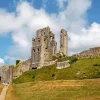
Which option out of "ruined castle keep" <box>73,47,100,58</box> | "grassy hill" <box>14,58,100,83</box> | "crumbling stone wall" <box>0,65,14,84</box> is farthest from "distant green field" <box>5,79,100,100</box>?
"crumbling stone wall" <box>0,65,14,84</box>

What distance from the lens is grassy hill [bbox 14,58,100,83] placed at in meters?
69.8

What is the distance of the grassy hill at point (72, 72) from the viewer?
69750 mm

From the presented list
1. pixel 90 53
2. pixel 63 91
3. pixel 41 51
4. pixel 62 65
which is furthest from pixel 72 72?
pixel 41 51

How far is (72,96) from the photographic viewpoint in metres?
49.3

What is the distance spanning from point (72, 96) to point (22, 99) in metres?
9.68

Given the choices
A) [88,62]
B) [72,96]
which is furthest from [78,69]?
[72,96]

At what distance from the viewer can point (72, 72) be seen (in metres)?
74.9

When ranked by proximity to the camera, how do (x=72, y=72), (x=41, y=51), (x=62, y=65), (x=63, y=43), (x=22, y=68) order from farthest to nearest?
(x=22, y=68) → (x=63, y=43) → (x=41, y=51) → (x=62, y=65) → (x=72, y=72)

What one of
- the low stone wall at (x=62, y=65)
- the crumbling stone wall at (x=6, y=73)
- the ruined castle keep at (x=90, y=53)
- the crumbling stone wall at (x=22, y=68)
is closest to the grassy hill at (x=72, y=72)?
the low stone wall at (x=62, y=65)

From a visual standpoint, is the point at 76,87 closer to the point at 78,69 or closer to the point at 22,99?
the point at 22,99

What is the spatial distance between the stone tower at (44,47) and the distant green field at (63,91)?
3484 cm

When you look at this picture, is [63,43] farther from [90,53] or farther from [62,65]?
[90,53]

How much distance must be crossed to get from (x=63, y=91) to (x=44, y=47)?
156ft

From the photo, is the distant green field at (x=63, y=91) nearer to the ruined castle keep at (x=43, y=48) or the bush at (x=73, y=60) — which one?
the bush at (x=73, y=60)
